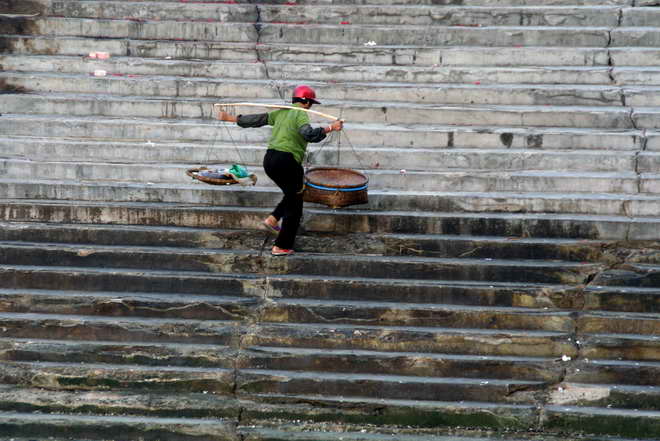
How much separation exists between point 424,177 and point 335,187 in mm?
1422

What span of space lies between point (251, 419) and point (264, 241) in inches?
77.0

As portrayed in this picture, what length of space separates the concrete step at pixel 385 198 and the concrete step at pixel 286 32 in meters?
2.51

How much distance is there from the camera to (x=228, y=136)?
9797mm

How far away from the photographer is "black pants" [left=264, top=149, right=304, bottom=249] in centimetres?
811

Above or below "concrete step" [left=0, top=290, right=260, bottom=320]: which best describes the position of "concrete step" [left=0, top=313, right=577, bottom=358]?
below

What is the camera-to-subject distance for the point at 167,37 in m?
10.9

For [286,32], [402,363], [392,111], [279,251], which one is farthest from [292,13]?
[402,363]

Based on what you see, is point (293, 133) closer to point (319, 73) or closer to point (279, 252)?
point (279, 252)

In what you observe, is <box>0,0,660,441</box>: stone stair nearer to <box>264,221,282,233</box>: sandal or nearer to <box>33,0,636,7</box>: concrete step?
<box>33,0,636,7</box>: concrete step

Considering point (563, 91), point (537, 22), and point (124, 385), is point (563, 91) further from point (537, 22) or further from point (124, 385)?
point (124, 385)

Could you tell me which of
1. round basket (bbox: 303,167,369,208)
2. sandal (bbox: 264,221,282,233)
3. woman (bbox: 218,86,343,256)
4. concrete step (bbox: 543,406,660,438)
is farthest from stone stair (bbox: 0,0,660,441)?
round basket (bbox: 303,167,369,208)

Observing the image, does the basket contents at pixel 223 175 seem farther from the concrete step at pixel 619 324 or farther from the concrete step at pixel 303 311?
the concrete step at pixel 619 324

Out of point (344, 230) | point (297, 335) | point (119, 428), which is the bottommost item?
point (119, 428)

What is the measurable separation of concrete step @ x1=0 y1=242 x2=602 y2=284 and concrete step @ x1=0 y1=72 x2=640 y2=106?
98.1 inches
